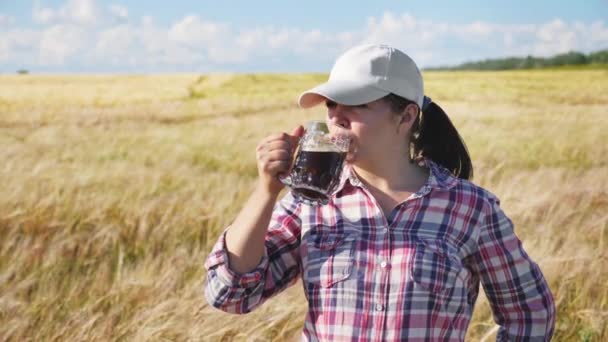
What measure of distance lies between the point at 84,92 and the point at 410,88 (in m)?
4.74

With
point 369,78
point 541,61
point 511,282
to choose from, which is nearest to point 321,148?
point 369,78

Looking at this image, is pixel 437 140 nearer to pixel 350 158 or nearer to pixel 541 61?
pixel 350 158

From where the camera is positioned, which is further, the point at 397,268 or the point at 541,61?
the point at 541,61

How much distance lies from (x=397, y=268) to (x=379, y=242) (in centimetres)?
5

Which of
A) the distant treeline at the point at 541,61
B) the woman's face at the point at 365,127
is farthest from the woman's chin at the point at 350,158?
the distant treeline at the point at 541,61

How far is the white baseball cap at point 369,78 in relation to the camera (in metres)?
1.18

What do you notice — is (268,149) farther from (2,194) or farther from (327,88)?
(2,194)

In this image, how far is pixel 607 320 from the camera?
212cm

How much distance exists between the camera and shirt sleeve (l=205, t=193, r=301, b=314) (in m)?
1.19

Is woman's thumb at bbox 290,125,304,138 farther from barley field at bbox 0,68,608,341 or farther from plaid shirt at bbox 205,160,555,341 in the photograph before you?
barley field at bbox 0,68,608,341

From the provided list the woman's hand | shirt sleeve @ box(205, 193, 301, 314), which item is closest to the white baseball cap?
the woman's hand

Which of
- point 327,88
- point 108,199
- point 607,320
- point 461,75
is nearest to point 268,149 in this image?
point 327,88

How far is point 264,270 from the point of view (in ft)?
3.96

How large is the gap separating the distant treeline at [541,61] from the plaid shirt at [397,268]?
3400 millimetres
